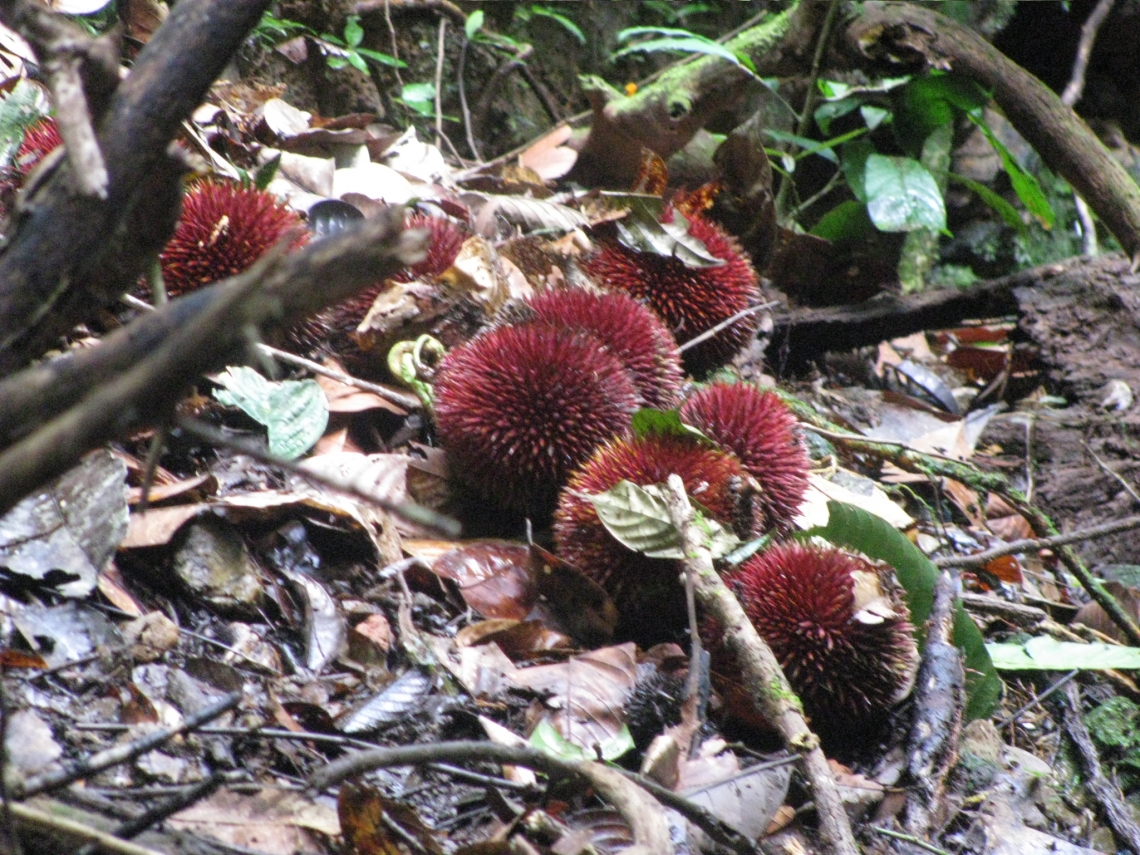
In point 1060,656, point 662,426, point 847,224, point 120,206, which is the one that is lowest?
point 1060,656

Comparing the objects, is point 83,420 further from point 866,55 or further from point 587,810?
point 866,55

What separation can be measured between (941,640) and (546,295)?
916 millimetres

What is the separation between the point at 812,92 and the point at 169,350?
313cm

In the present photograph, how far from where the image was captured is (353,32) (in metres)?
2.93

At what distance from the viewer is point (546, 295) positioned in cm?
181

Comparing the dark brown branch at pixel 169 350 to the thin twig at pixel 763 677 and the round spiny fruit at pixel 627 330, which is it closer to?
the thin twig at pixel 763 677

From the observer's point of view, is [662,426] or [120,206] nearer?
[120,206]

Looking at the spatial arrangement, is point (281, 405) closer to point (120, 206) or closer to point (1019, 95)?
point (120, 206)

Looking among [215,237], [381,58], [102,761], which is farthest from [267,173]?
[102,761]

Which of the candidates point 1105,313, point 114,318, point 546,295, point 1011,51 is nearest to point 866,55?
point 1105,313

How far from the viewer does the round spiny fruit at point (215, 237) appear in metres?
1.57

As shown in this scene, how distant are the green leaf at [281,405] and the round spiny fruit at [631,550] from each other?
1.44ft

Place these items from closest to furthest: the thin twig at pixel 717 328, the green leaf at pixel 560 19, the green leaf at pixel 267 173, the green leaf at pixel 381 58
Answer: the green leaf at pixel 267 173, the thin twig at pixel 717 328, the green leaf at pixel 381 58, the green leaf at pixel 560 19

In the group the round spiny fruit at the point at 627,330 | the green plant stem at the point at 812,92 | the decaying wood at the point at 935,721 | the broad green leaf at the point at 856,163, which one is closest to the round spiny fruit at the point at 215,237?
the round spiny fruit at the point at 627,330
